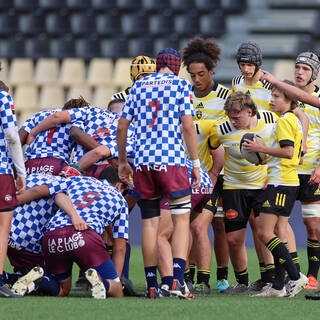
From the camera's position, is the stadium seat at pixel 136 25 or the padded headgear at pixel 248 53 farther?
the stadium seat at pixel 136 25

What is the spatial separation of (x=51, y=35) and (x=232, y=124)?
10531 mm

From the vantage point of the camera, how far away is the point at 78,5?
1684cm

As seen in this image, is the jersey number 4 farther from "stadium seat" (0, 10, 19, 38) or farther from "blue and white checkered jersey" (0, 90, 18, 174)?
"stadium seat" (0, 10, 19, 38)

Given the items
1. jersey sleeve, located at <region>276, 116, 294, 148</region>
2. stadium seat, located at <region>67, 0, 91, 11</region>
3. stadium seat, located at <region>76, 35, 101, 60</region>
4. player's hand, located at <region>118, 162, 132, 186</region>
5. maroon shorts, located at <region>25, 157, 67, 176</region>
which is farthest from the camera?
stadium seat, located at <region>67, 0, 91, 11</region>

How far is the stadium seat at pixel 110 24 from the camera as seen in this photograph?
53.7 ft

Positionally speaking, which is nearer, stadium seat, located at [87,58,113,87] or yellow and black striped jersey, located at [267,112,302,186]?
yellow and black striped jersey, located at [267,112,302,186]

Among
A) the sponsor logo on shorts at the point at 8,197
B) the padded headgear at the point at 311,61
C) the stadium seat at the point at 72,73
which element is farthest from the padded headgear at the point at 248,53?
the stadium seat at the point at 72,73

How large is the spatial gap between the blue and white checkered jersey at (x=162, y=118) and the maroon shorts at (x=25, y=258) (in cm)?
109

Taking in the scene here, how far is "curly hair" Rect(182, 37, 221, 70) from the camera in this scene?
22.7 feet

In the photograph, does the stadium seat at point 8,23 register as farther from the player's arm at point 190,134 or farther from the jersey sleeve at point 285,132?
the player's arm at point 190,134

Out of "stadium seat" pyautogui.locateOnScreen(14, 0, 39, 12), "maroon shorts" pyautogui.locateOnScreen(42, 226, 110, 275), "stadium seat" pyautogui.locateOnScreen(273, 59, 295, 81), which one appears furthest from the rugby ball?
"stadium seat" pyautogui.locateOnScreen(14, 0, 39, 12)

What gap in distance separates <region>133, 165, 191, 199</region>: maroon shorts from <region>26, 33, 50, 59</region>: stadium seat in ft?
36.1

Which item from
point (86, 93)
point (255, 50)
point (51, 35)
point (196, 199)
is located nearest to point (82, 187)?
point (196, 199)

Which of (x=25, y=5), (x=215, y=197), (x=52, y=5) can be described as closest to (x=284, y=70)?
(x=52, y=5)
